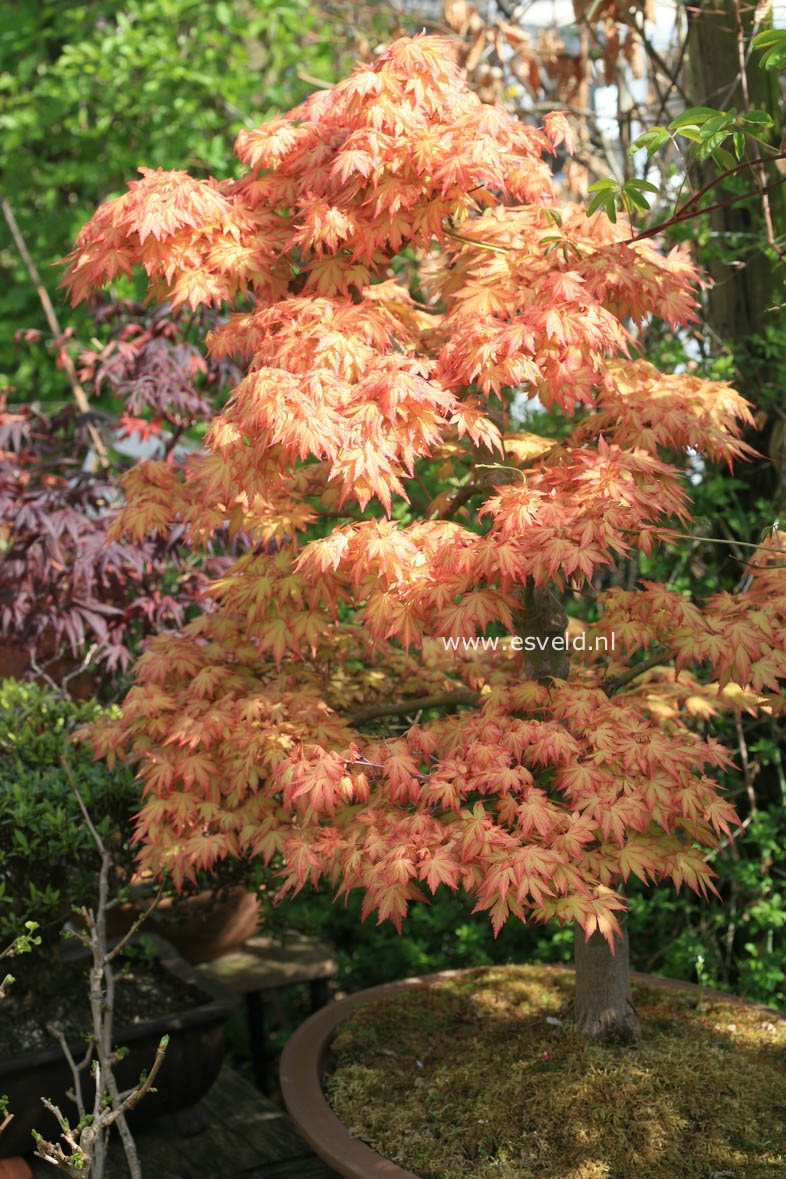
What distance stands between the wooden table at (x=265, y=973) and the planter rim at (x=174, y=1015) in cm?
36

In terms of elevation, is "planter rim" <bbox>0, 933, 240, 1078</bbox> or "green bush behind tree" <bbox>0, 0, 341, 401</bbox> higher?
"green bush behind tree" <bbox>0, 0, 341, 401</bbox>

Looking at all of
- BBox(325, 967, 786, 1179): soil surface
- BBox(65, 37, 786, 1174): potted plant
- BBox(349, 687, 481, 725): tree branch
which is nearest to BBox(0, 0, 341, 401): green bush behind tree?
BBox(65, 37, 786, 1174): potted plant

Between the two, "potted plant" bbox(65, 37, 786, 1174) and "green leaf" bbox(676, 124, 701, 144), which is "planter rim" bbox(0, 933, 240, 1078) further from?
"green leaf" bbox(676, 124, 701, 144)

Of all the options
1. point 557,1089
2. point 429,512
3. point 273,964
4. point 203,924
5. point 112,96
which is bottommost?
point 273,964

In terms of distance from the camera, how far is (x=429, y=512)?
220 cm

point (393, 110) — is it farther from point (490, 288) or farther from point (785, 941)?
point (785, 941)

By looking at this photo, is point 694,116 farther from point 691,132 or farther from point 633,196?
point 633,196

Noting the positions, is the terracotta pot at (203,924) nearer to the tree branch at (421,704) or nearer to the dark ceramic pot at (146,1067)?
the dark ceramic pot at (146,1067)

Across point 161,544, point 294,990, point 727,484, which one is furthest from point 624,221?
point 294,990

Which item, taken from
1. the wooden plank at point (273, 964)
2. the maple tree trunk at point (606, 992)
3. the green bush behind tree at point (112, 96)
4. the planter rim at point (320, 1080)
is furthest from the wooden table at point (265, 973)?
the green bush behind tree at point (112, 96)

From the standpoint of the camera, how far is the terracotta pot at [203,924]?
299cm

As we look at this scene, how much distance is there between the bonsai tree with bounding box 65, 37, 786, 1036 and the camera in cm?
175

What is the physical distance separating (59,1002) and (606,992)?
1.28 m

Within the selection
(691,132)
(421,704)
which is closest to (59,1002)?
(421,704)
